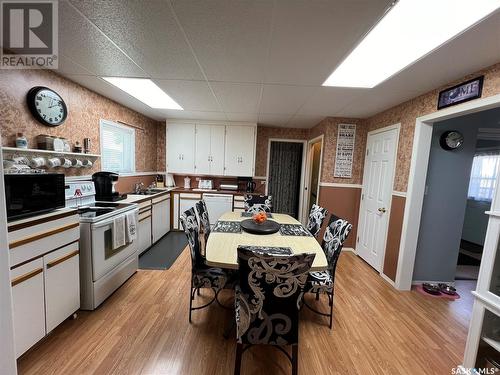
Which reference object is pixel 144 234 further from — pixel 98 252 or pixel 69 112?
pixel 69 112

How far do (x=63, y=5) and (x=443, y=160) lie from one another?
3.87 metres

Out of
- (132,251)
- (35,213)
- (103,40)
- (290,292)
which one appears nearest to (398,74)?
(290,292)

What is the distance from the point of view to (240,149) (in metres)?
4.73

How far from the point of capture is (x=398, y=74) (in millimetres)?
2053

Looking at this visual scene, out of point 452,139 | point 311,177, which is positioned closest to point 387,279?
point 452,139

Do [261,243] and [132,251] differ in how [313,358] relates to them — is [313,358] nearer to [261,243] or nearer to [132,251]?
[261,243]

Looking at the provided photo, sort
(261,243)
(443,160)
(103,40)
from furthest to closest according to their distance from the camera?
1. (443,160)
2. (261,243)
3. (103,40)

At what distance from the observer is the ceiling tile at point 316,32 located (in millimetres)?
1256

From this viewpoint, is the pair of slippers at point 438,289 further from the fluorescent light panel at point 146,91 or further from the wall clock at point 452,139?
the fluorescent light panel at point 146,91

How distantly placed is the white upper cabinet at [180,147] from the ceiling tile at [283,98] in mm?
1822

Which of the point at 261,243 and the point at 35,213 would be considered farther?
the point at 261,243

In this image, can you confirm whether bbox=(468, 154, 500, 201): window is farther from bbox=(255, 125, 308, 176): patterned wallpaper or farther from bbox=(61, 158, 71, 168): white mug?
bbox=(61, 158, 71, 168): white mug

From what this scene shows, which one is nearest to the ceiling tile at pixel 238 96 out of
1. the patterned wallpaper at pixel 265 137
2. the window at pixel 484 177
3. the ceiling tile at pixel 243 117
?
the ceiling tile at pixel 243 117

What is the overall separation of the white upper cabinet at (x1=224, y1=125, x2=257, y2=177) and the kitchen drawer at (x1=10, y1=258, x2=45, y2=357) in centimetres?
353
